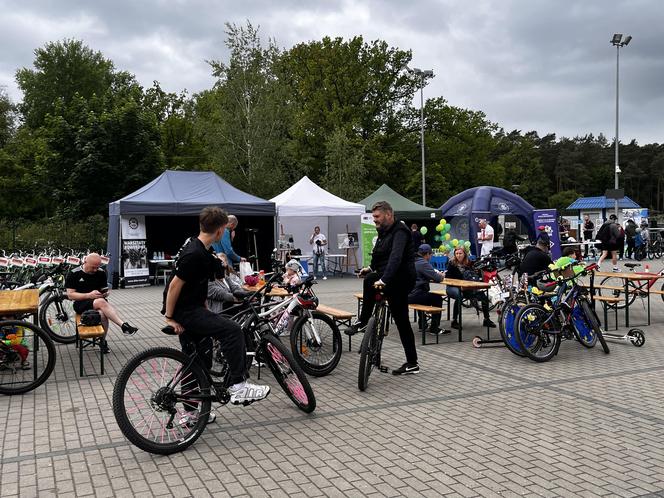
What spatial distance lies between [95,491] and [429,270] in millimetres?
5956

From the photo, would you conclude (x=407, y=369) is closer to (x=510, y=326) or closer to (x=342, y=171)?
(x=510, y=326)

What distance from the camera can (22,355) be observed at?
6.14 meters

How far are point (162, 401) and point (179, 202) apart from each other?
13269mm

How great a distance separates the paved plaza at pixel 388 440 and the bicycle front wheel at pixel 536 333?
0.27m

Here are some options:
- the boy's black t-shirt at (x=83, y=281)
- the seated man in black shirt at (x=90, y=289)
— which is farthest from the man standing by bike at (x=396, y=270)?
the boy's black t-shirt at (x=83, y=281)

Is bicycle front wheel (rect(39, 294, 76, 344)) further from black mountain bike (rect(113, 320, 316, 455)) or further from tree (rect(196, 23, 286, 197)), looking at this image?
tree (rect(196, 23, 286, 197))

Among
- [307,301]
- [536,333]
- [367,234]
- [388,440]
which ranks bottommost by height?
[388,440]

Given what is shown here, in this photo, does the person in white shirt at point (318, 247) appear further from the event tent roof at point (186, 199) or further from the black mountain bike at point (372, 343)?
the black mountain bike at point (372, 343)

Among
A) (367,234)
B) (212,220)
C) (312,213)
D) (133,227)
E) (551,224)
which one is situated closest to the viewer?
(212,220)

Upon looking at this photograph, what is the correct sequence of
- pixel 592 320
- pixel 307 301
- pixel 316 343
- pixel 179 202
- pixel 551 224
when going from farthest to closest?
→ pixel 551 224 < pixel 179 202 < pixel 592 320 < pixel 316 343 < pixel 307 301

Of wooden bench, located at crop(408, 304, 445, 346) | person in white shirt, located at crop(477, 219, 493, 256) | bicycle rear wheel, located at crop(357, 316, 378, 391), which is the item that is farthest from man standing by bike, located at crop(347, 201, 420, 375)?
person in white shirt, located at crop(477, 219, 493, 256)

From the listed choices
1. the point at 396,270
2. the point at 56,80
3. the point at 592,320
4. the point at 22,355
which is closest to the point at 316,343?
the point at 396,270

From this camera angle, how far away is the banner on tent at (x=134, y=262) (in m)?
17.6

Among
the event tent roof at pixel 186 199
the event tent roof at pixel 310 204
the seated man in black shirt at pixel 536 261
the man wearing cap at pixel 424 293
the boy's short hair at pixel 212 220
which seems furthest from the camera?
the event tent roof at pixel 310 204
